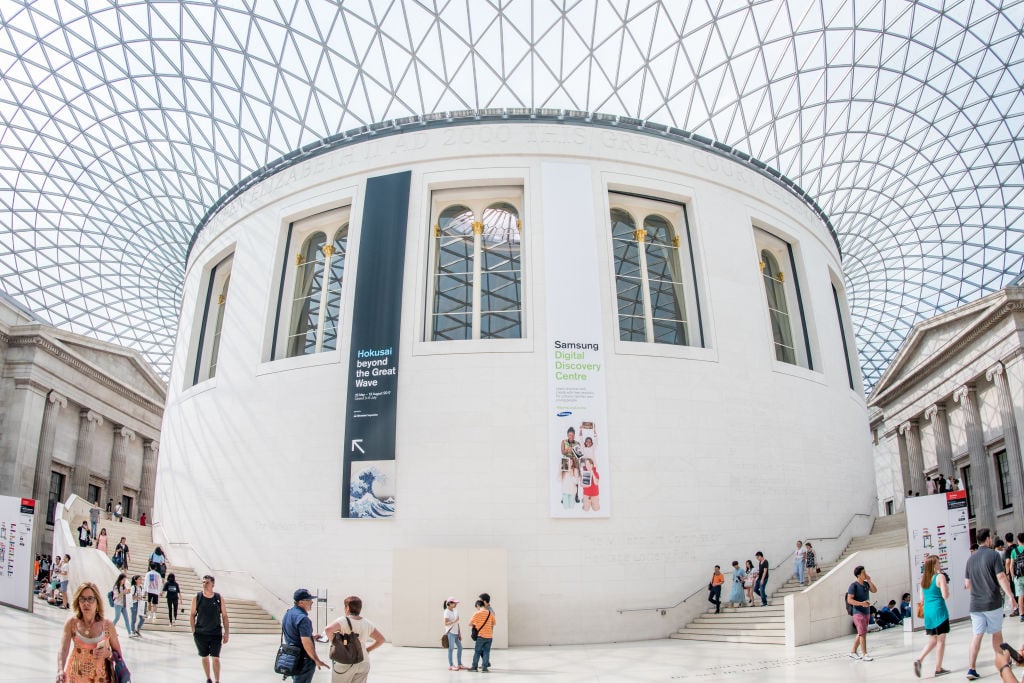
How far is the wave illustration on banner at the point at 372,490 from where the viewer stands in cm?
2291

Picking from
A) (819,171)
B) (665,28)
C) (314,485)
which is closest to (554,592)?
(314,485)

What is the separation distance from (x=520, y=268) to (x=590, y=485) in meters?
11.9

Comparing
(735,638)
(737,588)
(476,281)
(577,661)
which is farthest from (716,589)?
(476,281)

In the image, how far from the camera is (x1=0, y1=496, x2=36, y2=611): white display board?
22.0 meters

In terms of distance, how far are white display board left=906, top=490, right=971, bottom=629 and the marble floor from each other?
122 centimetres

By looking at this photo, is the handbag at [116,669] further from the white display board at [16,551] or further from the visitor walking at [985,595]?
the white display board at [16,551]

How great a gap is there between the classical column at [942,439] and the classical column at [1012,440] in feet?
27.2

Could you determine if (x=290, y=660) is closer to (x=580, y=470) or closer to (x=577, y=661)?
(x=577, y=661)

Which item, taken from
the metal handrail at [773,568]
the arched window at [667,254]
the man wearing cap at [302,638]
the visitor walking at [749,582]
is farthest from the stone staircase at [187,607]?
the arched window at [667,254]

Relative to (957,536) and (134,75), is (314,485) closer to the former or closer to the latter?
(957,536)

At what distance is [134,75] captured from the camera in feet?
120

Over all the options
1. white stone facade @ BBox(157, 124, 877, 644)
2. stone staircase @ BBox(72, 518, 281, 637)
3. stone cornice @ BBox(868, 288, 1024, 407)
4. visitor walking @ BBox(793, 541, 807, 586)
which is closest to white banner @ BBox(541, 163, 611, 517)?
white stone facade @ BBox(157, 124, 877, 644)

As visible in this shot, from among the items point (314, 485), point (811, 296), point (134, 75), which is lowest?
point (314, 485)

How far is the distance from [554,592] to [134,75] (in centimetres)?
3265
